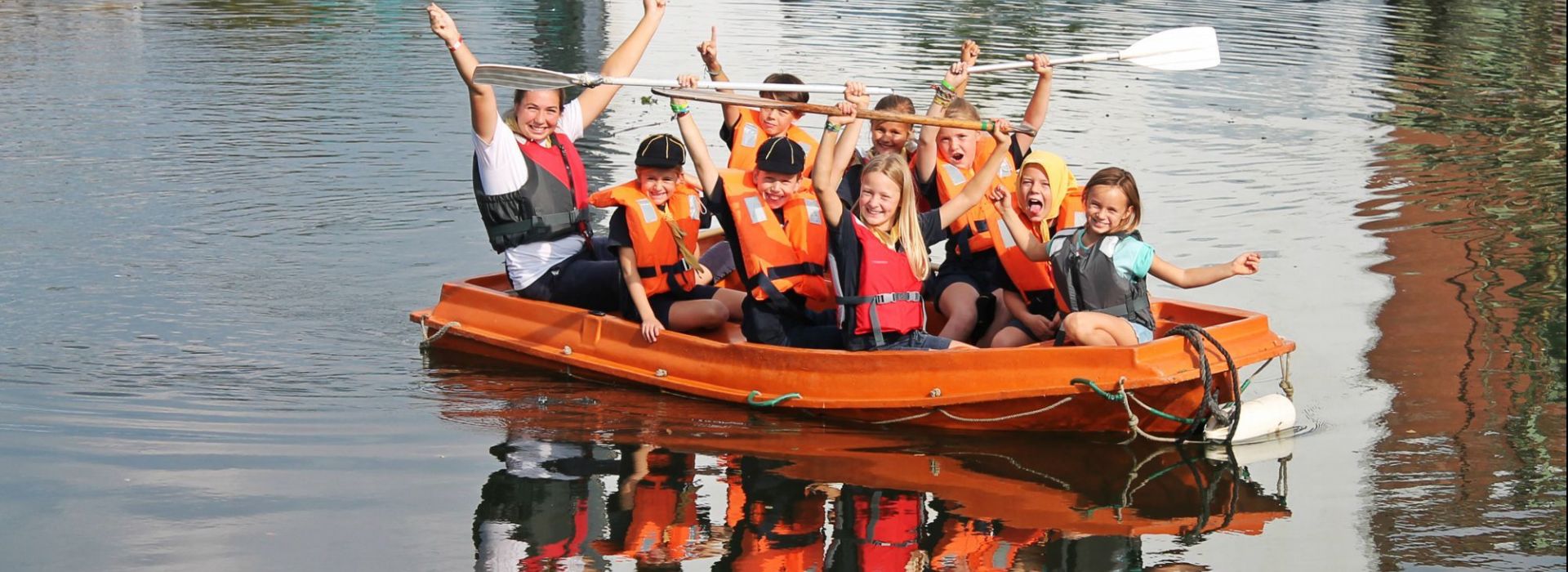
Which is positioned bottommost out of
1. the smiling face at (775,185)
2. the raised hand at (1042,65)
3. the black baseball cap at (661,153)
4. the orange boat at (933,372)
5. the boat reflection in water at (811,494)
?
the boat reflection in water at (811,494)

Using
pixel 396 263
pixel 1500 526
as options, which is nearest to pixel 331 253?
pixel 396 263

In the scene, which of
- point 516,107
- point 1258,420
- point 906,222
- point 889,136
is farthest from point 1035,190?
point 516,107

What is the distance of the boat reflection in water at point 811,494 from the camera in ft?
17.9

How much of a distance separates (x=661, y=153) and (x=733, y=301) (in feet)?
2.67

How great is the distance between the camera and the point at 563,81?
6926 millimetres

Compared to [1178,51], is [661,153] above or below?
below

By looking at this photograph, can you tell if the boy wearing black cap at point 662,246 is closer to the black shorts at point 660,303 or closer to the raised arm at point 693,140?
the black shorts at point 660,303

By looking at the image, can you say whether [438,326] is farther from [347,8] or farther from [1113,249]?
[347,8]

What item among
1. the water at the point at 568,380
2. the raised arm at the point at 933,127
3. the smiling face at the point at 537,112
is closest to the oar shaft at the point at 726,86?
the raised arm at the point at 933,127

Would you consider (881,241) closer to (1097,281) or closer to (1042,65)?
(1097,281)

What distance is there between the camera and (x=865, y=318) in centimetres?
663

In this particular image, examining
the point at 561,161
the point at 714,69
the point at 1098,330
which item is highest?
the point at 714,69

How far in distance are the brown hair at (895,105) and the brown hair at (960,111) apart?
34 centimetres

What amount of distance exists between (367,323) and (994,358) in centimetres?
355
